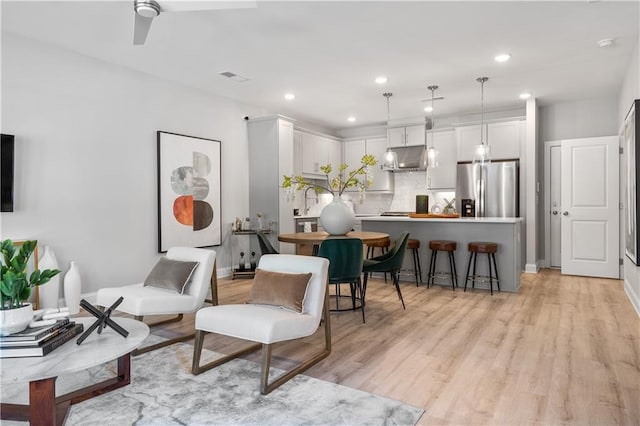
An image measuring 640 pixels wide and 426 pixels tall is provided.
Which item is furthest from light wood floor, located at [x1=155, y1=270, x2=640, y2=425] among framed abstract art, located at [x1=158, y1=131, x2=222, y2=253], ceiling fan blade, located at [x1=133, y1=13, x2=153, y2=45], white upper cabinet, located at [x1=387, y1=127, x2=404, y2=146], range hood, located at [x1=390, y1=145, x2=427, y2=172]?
white upper cabinet, located at [x1=387, y1=127, x2=404, y2=146]

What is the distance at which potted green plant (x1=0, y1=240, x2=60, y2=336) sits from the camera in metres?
2.05

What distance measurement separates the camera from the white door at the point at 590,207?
5.88 m

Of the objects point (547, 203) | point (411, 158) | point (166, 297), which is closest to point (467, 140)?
point (411, 158)

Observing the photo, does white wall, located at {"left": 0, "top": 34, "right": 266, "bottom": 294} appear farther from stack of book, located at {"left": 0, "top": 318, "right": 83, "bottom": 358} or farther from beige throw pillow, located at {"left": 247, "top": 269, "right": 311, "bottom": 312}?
beige throw pillow, located at {"left": 247, "top": 269, "right": 311, "bottom": 312}

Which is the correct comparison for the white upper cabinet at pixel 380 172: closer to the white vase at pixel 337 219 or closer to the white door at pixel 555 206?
the white door at pixel 555 206

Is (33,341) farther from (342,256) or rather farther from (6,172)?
(6,172)

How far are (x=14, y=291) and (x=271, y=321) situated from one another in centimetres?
134

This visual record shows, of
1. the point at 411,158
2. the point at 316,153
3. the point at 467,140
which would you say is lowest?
the point at 411,158

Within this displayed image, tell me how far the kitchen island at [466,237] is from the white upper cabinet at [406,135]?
2.38 metres

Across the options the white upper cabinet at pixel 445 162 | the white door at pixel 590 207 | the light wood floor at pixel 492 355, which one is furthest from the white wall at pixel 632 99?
the white upper cabinet at pixel 445 162

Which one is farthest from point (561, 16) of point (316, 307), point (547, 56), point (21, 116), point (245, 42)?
point (21, 116)

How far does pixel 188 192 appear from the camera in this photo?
557 centimetres

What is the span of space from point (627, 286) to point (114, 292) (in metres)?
5.61

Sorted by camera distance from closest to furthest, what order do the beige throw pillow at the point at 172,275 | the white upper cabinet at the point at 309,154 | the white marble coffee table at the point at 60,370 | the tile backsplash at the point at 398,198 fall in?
the white marble coffee table at the point at 60,370 → the beige throw pillow at the point at 172,275 → the white upper cabinet at the point at 309,154 → the tile backsplash at the point at 398,198
